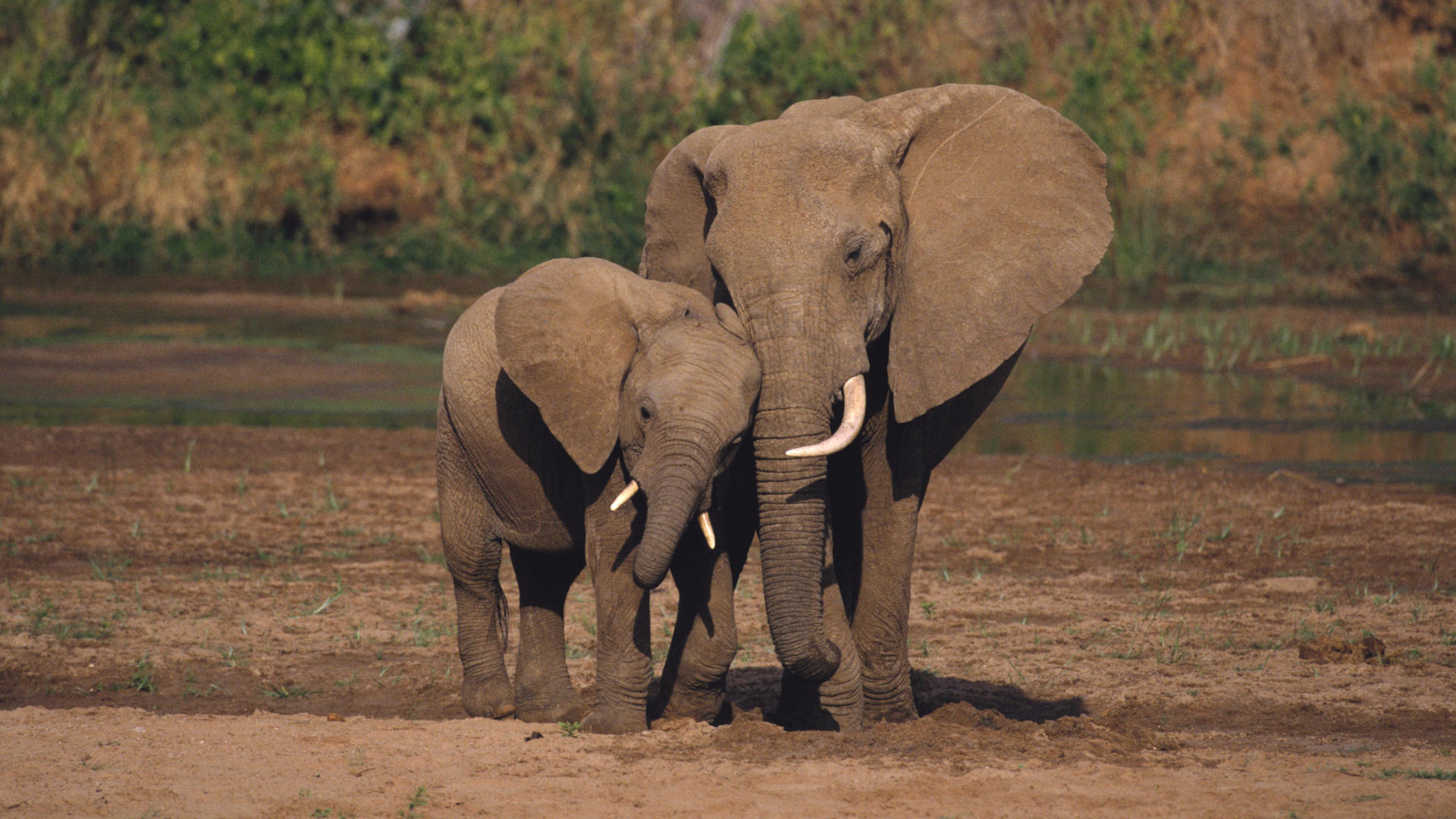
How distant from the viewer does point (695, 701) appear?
6008mm

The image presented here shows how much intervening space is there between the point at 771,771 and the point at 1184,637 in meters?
3.10

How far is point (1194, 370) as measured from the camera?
1684 cm

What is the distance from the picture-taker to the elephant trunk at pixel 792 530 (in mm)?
5395

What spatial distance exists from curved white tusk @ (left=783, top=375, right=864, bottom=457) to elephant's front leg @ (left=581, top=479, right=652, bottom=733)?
678 mm

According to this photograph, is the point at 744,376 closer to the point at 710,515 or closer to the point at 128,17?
the point at 710,515

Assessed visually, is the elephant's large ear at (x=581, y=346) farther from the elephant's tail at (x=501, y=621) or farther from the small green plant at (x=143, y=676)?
the small green plant at (x=143, y=676)

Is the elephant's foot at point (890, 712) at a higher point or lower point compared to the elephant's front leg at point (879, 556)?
lower

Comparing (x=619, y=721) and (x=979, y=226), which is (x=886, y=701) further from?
(x=979, y=226)

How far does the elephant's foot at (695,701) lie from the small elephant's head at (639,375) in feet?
2.70

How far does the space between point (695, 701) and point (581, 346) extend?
1299 mm

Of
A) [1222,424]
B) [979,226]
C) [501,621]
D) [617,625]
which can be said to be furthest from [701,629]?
[1222,424]

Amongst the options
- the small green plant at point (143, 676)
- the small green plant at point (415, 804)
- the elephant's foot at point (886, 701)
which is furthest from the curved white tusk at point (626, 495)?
the small green plant at point (143, 676)

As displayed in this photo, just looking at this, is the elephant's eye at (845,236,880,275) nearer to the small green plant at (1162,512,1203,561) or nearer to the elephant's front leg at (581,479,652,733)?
the elephant's front leg at (581,479,652,733)

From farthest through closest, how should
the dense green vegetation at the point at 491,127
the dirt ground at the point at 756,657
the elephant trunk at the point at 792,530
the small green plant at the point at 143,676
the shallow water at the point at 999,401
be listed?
the dense green vegetation at the point at 491,127, the shallow water at the point at 999,401, the small green plant at the point at 143,676, the elephant trunk at the point at 792,530, the dirt ground at the point at 756,657
